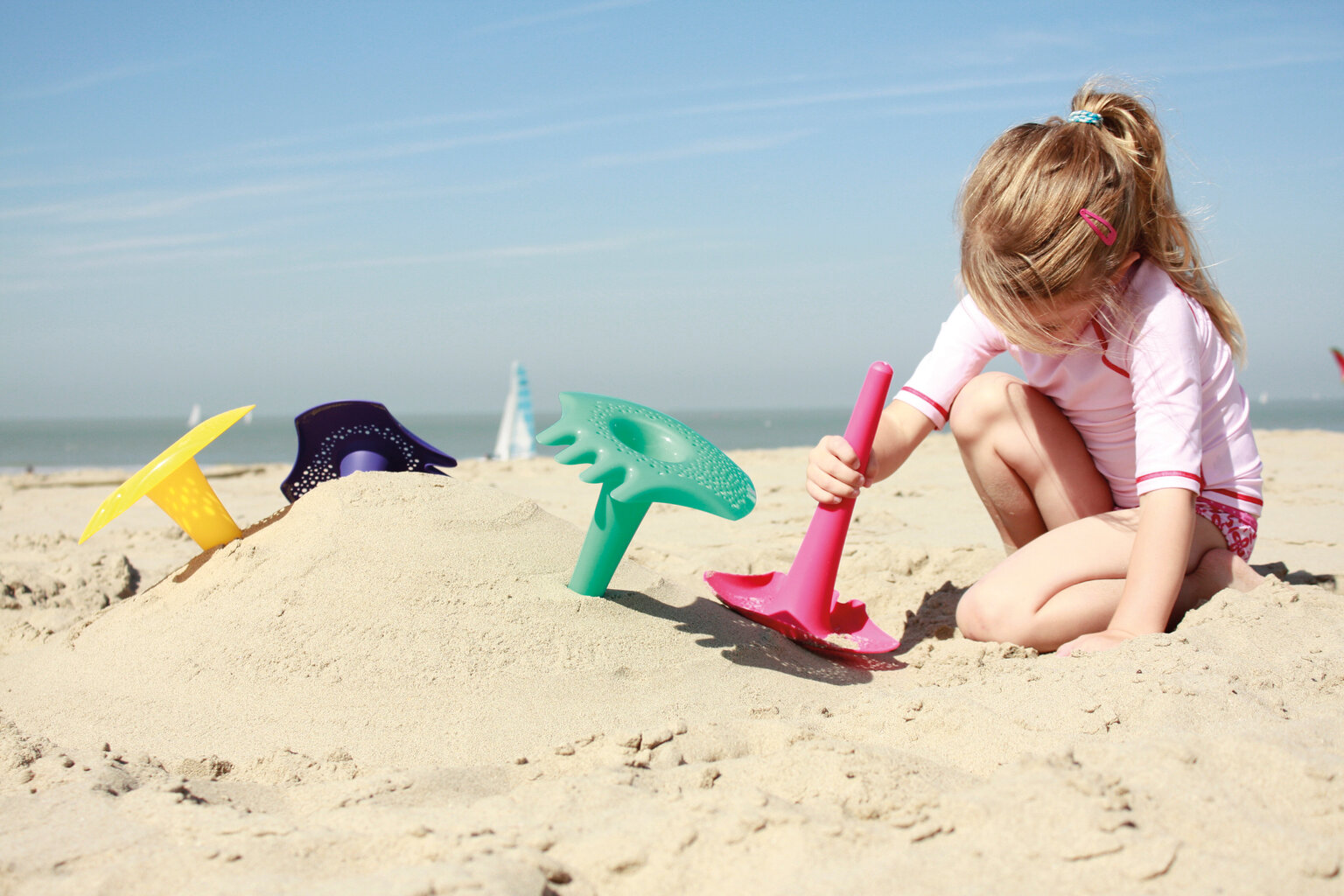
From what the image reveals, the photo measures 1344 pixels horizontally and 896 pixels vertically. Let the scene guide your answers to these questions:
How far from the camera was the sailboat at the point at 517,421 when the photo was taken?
44.9 ft

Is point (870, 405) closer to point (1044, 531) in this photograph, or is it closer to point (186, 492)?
point (1044, 531)

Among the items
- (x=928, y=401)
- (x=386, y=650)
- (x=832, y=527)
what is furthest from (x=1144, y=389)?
(x=386, y=650)

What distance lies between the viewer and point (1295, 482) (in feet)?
15.2

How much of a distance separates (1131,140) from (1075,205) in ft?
0.89

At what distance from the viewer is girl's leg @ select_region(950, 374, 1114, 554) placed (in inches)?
85.7

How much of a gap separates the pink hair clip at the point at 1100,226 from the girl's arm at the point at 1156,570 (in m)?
0.51

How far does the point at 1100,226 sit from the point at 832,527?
80 cm

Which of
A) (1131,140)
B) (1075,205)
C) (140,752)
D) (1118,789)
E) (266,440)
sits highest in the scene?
(1131,140)

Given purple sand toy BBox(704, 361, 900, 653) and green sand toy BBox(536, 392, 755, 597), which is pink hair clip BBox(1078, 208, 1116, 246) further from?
green sand toy BBox(536, 392, 755, 597)

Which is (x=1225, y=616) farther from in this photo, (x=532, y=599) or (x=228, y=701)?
(x=228, y=701)

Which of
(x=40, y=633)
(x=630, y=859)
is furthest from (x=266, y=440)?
(x=630, y=859)

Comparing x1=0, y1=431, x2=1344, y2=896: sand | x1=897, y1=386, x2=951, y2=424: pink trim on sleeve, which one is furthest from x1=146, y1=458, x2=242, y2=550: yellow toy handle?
x1=897, y1=386, x2=951, y2=424: pink trim on sleeve

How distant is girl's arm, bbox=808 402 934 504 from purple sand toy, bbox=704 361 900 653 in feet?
0.14

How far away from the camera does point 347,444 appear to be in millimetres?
2344
